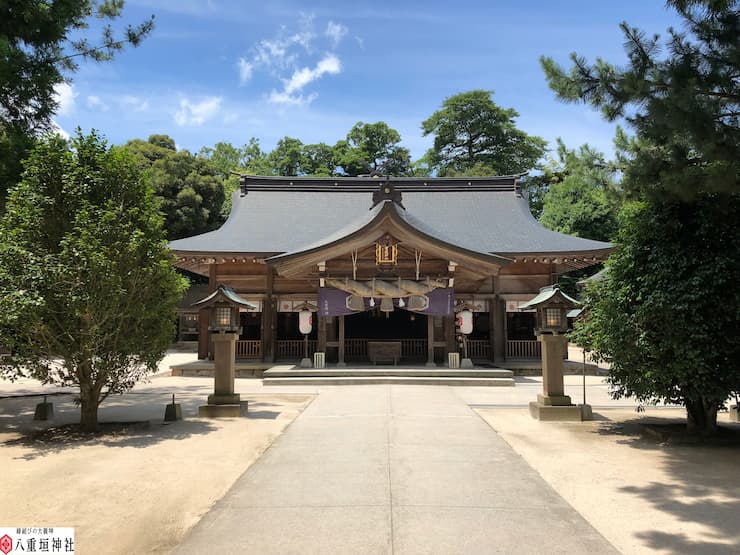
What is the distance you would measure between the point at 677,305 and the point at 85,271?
8769mm

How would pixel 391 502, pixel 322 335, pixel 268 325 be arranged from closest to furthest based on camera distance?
pixel 391 502 < pixel 322 335 < pixel 268 325

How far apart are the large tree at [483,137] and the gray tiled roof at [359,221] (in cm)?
1919

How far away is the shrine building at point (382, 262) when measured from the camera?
15969 mm

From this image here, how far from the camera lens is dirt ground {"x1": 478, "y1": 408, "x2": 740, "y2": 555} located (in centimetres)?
425

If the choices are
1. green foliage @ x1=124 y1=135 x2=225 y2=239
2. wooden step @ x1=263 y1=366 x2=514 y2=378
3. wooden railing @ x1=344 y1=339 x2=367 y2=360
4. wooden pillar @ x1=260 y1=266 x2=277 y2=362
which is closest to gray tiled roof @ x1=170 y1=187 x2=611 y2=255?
wooden pillar @ x1=260 y1=266 x2=277 y2=362

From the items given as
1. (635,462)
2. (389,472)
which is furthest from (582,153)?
(389,472)

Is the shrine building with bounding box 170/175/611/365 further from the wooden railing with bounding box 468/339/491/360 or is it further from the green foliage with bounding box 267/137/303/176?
the green foliage with bounding box 267/137/303/176

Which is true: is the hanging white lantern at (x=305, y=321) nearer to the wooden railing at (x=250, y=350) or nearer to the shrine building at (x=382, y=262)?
the shrine building at (x=382, y=262)

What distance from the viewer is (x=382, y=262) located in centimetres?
1612

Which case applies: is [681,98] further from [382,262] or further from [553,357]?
[382,262]

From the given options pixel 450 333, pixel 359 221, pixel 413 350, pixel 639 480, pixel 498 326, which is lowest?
pixel 639 480

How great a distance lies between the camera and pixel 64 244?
7.43 meters

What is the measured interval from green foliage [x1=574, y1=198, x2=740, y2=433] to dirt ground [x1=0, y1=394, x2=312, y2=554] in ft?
19.0

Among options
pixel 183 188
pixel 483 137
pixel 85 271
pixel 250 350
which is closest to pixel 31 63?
pixel 85 271
